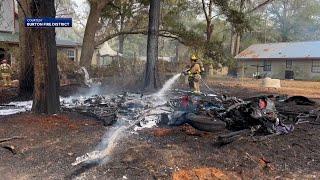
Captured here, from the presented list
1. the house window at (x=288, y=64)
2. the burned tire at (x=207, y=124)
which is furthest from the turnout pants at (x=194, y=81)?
the house window at (x=288, y=64)

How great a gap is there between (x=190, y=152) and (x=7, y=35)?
21.7 metres

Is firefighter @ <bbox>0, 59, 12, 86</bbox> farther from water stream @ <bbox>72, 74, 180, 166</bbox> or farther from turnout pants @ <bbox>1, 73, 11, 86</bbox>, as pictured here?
water stream @ <bbox>72, 74, 180, 166</bbox>

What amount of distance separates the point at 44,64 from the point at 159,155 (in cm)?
453

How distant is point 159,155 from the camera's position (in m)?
6.65

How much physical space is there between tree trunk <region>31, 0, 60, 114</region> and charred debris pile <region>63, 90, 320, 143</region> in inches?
36.9

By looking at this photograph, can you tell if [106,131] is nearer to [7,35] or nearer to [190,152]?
[190,152]

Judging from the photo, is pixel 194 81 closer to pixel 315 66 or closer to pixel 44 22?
pixel 44 22

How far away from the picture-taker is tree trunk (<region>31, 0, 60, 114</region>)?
9.68 m

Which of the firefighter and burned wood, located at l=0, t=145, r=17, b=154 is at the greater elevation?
the firefighter

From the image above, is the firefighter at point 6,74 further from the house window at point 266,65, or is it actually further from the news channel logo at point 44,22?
the house window at point 266,65

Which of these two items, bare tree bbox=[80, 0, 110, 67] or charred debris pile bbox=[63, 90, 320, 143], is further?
bare tree bbox=[80, 0, 110, 67]

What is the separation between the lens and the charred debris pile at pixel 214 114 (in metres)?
8.29

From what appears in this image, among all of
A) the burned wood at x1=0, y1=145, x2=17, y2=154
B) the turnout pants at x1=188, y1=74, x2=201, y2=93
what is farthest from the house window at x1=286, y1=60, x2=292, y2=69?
the burned wood at x1=0, y1=145, x2=17, y2=154

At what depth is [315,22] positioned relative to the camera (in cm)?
5547
